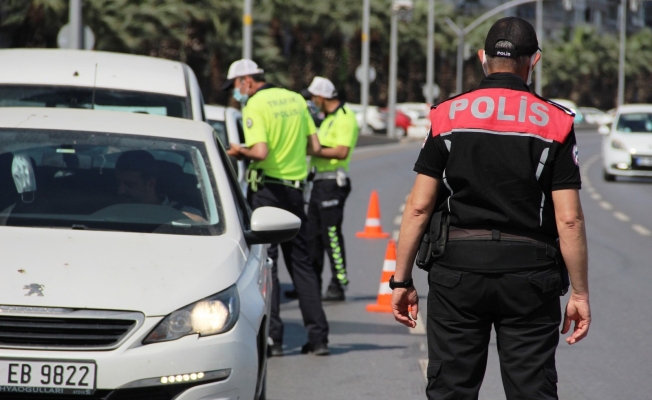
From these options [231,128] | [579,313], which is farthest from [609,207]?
[579,313]

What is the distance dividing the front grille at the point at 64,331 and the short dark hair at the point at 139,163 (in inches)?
52.1

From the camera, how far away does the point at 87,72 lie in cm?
762

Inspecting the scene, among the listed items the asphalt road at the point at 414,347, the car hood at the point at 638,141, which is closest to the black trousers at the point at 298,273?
the asphalt road at the point at 414,347

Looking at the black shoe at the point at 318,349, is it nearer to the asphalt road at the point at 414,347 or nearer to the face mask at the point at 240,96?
the asphalt road at the point at 414,347

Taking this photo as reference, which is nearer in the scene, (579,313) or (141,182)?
(579,313)

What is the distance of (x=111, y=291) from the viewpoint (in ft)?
13.5

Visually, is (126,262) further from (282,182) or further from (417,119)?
(417,119)

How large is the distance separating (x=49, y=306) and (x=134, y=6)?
3408 centimetres

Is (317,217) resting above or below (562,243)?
below

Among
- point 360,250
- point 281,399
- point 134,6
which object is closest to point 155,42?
point 134,6

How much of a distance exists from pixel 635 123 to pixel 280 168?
2104 centimetres

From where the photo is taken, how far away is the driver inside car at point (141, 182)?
513 centimetres

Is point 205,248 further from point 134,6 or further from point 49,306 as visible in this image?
point 134,6

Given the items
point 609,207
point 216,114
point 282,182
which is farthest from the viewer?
point 609,207
